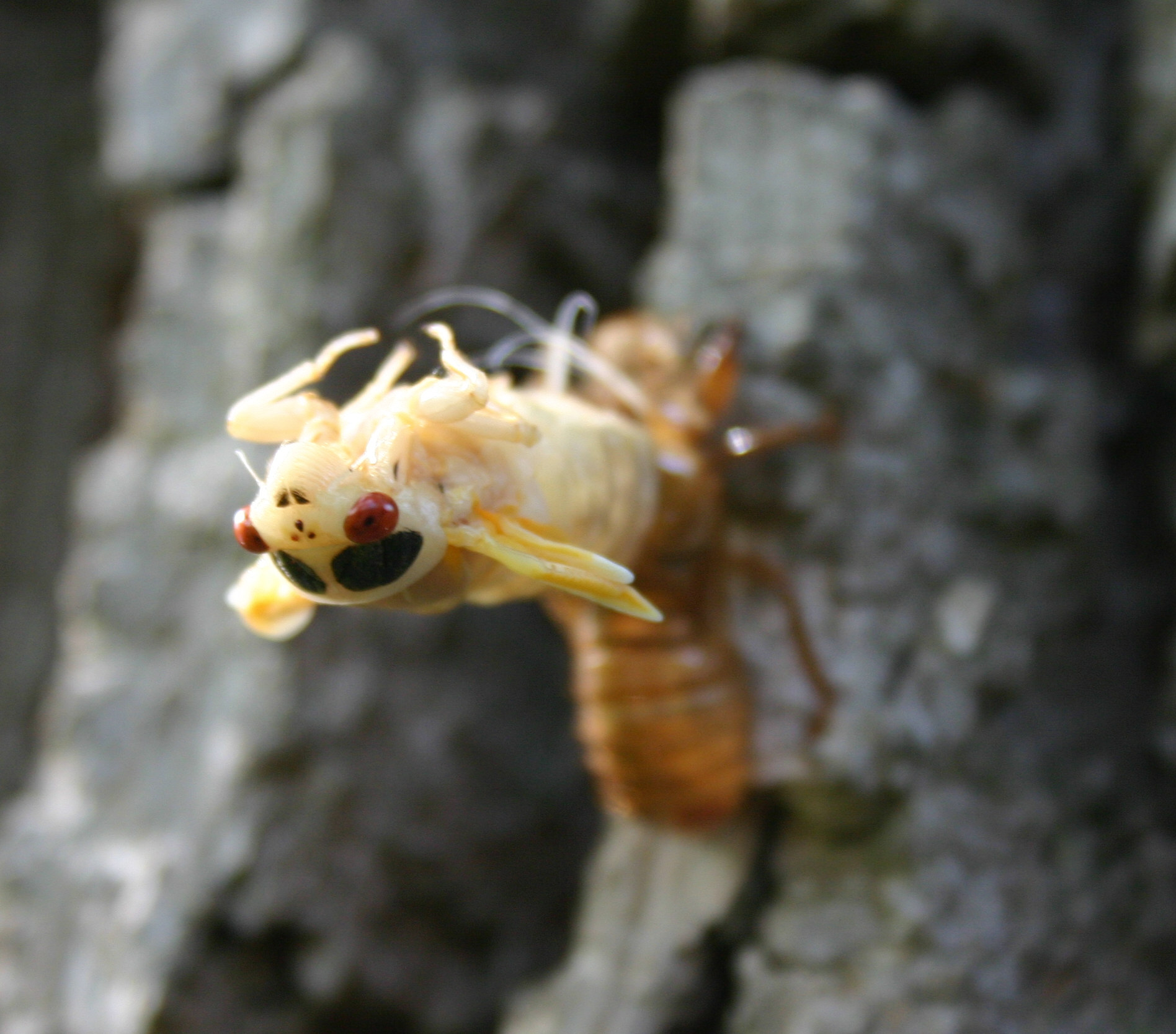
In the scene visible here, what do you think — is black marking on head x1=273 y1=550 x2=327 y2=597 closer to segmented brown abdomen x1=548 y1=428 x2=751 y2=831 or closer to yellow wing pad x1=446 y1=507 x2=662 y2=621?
yellow wing pad x1=446 y1=507 x2=662 y2=621

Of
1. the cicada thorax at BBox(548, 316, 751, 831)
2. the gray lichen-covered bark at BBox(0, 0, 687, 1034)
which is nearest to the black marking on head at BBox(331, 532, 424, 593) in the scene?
the cicada thorax at BBox(548, 316, 751, 831)

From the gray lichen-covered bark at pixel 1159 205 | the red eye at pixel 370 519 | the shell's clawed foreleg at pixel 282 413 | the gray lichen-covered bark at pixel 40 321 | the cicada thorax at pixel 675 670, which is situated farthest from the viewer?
the gray lichen-covered bark at pixel 40 321

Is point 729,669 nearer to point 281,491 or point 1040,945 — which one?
point 1040,945

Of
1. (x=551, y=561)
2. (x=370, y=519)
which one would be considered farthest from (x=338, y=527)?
(x=551, y=561)

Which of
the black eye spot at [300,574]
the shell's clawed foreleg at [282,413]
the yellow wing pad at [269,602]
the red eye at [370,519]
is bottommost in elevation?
the yellow wing pad at [269,602]

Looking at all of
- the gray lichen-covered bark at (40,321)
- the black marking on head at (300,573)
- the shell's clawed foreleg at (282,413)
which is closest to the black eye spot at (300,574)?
the black marking on head at (300,573)

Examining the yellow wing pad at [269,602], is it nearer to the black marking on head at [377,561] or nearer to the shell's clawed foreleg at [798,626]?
the black marking on head at [377,561]

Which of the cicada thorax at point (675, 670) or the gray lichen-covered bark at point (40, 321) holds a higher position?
the gray lichen-covered bark at point (40, 321)

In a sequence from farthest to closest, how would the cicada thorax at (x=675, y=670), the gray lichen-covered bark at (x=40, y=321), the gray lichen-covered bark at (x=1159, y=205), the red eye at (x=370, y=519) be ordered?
the gray lichen-covered bark at (x=40, y=321) → the gray lichen-covered bark at (x=1159, y=205) → the cicada thorax at (x=675, y=670) → the red eye at (x=370, y=519)
